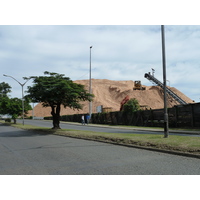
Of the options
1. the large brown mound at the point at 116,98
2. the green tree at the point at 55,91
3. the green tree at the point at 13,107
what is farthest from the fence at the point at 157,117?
the large brown mound at the point at 116,98

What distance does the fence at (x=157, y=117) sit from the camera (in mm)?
24328

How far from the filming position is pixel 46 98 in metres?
20.6

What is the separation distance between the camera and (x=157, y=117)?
29.9m

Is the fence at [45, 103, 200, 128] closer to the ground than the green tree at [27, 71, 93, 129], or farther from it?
closer to the ground

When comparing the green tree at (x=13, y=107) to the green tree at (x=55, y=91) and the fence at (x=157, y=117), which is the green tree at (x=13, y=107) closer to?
the fence at (x=157, y=117)

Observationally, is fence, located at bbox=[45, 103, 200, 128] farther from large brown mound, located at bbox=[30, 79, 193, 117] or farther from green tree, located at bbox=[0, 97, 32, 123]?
large brown mound, located at bbox=[30, 79, 193, 117]

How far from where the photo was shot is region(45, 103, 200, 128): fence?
79.8ft

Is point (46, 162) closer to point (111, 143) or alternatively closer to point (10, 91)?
point (111, 143)

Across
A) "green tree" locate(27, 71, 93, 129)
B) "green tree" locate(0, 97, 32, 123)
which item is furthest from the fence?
"green tree" locate(0, 97, 32, 123)

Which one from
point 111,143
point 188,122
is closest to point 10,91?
point 188,122

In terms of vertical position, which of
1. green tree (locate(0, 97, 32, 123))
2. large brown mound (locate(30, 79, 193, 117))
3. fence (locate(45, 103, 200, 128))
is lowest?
fence (locate(45, 103, 200, 128))

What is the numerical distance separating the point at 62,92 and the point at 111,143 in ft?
30.1

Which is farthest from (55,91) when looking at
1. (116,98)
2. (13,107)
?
(116,98)

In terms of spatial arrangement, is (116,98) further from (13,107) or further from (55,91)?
(55,91)
